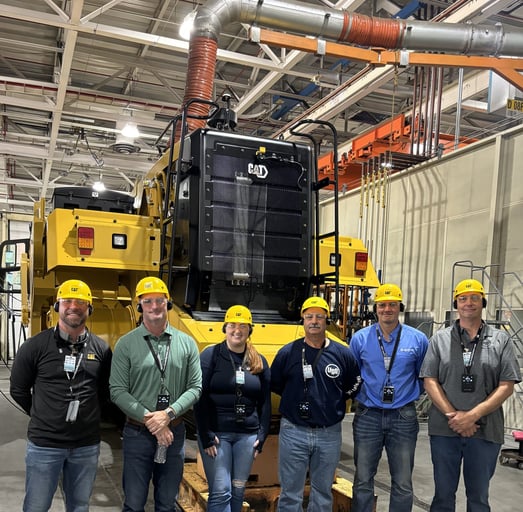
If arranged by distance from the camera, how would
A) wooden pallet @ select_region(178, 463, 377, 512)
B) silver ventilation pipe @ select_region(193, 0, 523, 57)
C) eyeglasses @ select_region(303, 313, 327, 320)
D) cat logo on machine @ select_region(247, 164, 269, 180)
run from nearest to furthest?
1. eyeglasses @ select_region(303, 313, 327, 320)
2. wooden pallet @ select_region(178, 463, 377, 512)
3. cat logo on machine @ select_region(247, 164, 269, 180)
4. silver ventilation pipe @ select_region(193, 0, 523, 57)

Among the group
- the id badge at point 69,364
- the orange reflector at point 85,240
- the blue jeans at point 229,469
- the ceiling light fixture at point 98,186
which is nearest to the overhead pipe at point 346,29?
the ceiling light fixture at point 98,186

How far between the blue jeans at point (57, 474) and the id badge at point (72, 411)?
181 mm

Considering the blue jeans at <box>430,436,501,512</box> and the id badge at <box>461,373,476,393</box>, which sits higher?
the id badge at <box>461,373,476,393</box>

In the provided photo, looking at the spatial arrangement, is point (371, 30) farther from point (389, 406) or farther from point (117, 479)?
point (117, 479)

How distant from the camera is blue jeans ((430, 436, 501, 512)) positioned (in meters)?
3.54

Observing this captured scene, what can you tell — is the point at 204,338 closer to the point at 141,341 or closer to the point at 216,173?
the point at 141,341

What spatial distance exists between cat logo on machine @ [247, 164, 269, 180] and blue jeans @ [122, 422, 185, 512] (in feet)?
8.12

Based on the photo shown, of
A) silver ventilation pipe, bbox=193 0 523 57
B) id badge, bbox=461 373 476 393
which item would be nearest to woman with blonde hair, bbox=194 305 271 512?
id badge, bbox=461 373 476 393

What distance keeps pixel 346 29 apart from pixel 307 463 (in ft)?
18.7

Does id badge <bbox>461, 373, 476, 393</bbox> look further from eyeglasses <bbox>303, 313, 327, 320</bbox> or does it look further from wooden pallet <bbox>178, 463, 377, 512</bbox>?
wooden pallet <bbox>178, 463, 377, 512</bbox>

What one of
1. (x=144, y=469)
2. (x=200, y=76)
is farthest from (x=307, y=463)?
(x=200, y=76)

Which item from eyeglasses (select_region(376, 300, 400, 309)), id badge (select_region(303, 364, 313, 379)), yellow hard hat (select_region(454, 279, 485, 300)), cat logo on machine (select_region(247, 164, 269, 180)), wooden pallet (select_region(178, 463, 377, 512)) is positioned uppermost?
cat logo on machine (select_region(247, 164, 269, 180))

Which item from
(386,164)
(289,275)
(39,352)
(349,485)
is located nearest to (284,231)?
(289,275)

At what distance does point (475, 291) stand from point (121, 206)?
4586 millimetres
